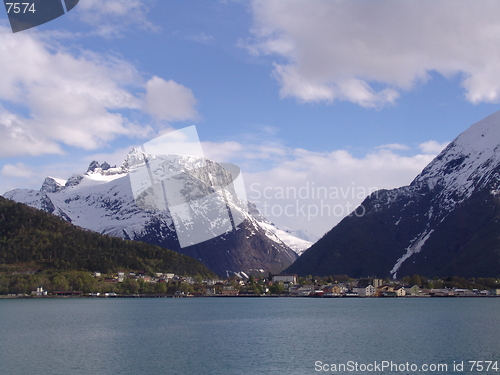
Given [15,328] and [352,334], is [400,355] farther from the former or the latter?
[15,328]

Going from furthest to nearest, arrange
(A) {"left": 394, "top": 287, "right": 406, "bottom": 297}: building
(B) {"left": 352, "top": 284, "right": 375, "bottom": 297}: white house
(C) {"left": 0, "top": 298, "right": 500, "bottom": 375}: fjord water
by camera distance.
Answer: (B) {"left": 352, "top": 284, "right": 375, "bottom": 297}: white house
(A) {"left": 394, "top": 287, "right": 406, "bottom": 297}: building
(C) {"left": 0, "top": 298, "right": 500, "bottom": 375}: fjord water

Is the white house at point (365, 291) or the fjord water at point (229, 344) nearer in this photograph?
the fjord water at point (229, 344)

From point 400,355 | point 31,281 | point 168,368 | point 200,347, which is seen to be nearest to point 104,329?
point 200,347

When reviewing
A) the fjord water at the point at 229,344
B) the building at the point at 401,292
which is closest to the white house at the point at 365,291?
the building at the point at 401,292

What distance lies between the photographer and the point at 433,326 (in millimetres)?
77125

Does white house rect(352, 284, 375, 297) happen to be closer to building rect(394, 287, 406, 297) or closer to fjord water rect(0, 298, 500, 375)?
building rect(394, 287, 406, 297)

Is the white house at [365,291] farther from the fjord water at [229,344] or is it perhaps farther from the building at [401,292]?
the fjord water at [229,344]

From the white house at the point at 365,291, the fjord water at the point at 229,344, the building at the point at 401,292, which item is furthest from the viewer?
the white house at the point at 365,291

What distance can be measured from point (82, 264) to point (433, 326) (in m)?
140

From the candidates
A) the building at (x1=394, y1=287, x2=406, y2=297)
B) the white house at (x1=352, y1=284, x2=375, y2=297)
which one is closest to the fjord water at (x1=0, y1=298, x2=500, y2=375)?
the building at (x1=394, y1=287, x2=406, y2=297)

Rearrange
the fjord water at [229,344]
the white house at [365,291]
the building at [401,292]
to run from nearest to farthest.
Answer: the fjord water at [229,344] → the building at [401,292] → the white house at [365,291]

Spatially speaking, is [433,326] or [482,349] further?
[433,326]

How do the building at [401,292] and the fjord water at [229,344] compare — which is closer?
the fjord water at [229,344]

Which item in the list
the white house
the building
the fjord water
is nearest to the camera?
the fjord water
